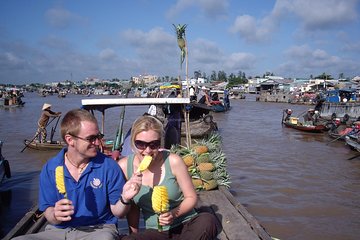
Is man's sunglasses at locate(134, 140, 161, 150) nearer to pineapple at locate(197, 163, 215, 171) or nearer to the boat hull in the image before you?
pineapple at locate(197, 163, 215, 171)

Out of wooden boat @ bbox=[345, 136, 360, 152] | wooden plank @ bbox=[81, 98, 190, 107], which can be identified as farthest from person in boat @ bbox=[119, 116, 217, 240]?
wooden boat @ bbox=[345, 136, 360, 152]

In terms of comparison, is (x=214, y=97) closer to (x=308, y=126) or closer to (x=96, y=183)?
(x=308, y=126)

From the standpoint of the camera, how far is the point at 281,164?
11.6 metres

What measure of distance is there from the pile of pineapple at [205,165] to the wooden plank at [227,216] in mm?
176

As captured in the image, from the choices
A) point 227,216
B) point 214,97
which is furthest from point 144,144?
point 214,97

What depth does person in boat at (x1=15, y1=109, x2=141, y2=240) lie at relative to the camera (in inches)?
99.0

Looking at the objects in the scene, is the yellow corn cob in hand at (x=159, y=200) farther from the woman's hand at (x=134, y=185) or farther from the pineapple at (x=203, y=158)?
the pineapple at (x=203, y=158)

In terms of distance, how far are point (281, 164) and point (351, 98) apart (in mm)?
24672

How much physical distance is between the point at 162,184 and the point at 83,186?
61cm

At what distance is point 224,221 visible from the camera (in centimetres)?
404

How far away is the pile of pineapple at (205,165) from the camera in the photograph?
17.1 feet

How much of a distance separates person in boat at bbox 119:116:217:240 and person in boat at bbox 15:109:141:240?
19 cm

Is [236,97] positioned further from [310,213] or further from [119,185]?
[119,185]

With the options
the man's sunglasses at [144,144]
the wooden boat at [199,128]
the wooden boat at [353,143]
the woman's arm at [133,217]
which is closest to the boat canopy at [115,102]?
the woman's arm at [133,217]
